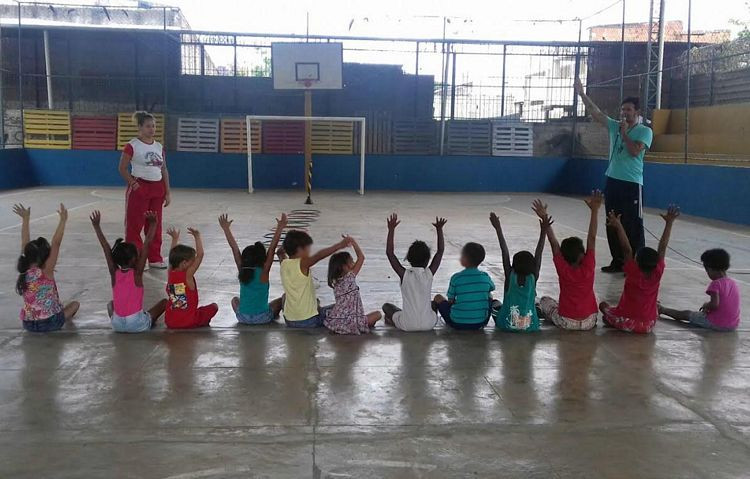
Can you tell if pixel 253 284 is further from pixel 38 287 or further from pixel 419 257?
pixel 38 287

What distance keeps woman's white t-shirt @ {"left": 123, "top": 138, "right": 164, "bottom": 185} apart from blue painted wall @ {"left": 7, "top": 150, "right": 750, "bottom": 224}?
43.4 ft

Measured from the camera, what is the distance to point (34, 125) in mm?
20766

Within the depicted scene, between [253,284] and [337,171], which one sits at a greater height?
[337,171]

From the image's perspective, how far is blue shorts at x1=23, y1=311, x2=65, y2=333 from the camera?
15.2 feet

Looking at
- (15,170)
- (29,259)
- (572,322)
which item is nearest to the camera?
(29,259)

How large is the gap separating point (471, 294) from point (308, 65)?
564 inches

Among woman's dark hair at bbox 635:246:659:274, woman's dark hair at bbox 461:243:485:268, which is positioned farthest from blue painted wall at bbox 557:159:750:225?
woman's dark hair at bbox 461:243:485:268

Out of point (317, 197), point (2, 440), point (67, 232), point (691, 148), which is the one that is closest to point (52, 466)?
point (2, 440)

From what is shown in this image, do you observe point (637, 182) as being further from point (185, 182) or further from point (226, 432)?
point (185, 182)

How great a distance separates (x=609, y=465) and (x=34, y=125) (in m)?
21.5

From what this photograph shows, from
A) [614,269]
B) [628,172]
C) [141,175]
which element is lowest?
[614,269]

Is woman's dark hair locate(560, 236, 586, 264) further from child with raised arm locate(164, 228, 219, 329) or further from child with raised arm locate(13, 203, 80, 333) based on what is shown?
child with raised arm locate(13, 203, 80, 333)

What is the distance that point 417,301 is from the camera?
4.80 m

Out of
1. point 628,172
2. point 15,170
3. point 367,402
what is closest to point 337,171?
point 15,170
